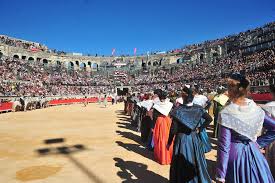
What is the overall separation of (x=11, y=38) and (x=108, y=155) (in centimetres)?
6020

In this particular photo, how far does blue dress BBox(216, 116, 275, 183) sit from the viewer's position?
9.30ft

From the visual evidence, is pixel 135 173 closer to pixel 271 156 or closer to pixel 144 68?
pixel 271 156

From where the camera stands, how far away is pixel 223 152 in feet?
9.31

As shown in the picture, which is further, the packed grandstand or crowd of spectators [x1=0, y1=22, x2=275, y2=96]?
the packed grandstand

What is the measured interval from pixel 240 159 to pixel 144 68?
2674 inches

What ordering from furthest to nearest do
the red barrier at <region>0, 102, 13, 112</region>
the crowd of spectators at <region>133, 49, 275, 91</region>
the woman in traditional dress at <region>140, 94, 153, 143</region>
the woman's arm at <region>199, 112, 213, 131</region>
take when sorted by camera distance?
the crowd of spectators at <region>133, 49, 275, 91</region> → the red barrier at <region>0, 102, 13, 112</region> → the woman in traditional dress at <region>140, 94, 153, 143</region> → the woman's arm at <region>199, 112, 213, 131</region>

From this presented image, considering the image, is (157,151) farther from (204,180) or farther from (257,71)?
(257,71)

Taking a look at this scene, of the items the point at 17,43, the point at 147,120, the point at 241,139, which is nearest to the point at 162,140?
the point at 147,120

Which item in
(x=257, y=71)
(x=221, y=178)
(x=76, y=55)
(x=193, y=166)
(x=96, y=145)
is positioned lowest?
(x=96, y=145)

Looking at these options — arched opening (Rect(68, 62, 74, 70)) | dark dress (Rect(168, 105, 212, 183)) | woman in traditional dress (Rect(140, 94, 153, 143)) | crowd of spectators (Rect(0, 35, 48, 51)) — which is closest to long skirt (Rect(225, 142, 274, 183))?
dark dress (Rect(168, 105, 212, 183))

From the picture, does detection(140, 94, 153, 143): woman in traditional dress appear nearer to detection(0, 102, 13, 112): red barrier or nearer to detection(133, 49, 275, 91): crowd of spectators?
detection(133, 49, 275, 91): crowd of spectators

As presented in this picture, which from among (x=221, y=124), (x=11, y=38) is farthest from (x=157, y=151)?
(x=11, y=38)

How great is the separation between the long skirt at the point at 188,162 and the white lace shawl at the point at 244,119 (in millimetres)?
1505

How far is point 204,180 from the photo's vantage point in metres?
4.25
